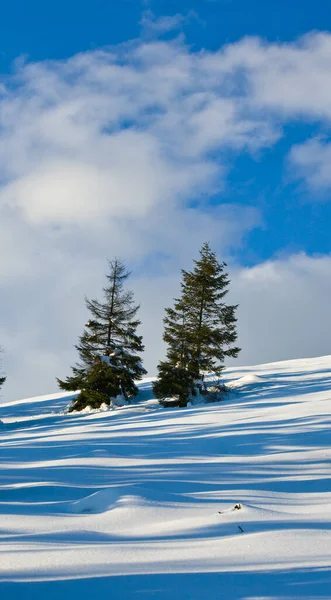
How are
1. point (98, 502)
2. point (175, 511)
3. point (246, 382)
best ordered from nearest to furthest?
point (175, 511), point (98, 502), point (246, 382)

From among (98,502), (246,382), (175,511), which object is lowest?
(175,511)

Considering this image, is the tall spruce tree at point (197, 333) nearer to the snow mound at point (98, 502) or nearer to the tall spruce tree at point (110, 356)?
the tall spruce tree at point (110, 356)

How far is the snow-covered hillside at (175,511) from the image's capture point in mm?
3178

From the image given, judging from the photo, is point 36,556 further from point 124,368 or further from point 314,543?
point 124,368

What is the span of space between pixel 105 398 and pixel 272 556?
23.3 meters

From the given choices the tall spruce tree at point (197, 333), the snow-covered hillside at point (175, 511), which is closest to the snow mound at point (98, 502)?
the snow-covered hillside at point (175, 511)

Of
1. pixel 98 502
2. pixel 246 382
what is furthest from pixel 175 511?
pixel 246 382

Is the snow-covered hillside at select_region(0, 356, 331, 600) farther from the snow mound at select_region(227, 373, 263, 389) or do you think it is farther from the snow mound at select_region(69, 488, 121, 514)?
the snow mound at select_region(227, 373, 263, 389)

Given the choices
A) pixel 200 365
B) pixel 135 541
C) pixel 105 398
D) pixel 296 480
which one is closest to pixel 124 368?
pixel 105 398

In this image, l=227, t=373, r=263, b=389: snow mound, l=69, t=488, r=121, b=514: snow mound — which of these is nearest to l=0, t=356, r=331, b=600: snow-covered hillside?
l=69, t=488, r=121, b=514: snow mound

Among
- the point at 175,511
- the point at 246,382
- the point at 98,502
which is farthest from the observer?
the point at 246,382

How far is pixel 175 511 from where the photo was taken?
5492 millimetres

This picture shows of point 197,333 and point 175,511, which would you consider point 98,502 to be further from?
point 197,333

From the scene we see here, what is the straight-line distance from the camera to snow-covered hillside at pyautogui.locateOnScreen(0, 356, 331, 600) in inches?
125
